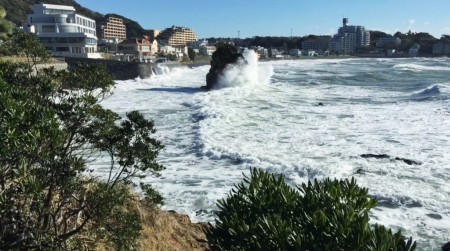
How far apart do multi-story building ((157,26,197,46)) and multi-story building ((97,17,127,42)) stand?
12.6m

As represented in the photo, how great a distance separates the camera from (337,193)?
410cm

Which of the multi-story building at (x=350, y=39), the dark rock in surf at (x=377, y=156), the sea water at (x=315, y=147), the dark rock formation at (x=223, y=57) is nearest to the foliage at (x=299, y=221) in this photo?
the sea water at (x=315, y=147)

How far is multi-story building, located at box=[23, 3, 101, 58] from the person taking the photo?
66.5 meters

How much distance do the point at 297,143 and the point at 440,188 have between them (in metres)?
6.07

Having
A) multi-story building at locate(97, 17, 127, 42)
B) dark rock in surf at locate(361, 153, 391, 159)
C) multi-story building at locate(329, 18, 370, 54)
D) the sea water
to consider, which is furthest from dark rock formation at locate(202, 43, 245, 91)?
multi-story building at locate(329, 18, 370, 54)

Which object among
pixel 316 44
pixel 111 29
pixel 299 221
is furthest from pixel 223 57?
pixel 316 44

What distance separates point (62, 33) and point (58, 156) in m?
68.3

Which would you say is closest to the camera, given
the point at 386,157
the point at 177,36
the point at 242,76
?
the point at 386,157

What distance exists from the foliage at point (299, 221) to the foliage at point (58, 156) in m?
1.51

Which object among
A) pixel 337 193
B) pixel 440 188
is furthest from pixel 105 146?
pixel 440 188

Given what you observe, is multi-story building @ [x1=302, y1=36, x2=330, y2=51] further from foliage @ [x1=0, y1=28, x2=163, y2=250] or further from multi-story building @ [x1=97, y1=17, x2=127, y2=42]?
foliage @ [x1=0, y1=28, x2=163, y2=250]

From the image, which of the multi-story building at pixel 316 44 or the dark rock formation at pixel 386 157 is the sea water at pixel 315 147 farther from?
the multi-story building at pixel 316 44

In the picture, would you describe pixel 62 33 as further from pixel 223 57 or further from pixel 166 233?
pixel 166 233

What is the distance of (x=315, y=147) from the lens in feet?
52.0
